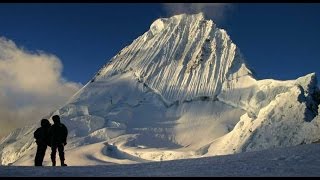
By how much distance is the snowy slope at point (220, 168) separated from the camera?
55.2 ft

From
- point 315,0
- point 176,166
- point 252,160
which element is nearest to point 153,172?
point 176,166

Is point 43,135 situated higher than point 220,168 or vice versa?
point 43,135

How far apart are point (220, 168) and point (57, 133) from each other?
8327 mm

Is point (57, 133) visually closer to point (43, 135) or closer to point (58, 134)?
point (58, 134)

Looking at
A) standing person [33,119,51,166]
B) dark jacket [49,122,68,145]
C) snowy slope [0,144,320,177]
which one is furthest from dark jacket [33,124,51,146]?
snowy slope [0,144,320,177]

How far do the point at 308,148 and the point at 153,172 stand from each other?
6062 millimetres

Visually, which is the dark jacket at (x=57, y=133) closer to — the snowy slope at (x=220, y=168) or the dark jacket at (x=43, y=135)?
the dark jacket at (x=43, y=135)

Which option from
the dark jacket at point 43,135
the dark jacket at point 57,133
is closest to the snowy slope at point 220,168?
the dark jacket at point 57,133

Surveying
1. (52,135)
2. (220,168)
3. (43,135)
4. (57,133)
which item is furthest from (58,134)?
(220,168)

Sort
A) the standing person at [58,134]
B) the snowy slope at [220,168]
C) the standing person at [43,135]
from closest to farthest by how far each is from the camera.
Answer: the snowy slope at [220,168]
the standing person at [58,134]
the standing person at [43,135]

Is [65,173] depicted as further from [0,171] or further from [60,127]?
[60,127]

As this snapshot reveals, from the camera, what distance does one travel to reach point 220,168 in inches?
714

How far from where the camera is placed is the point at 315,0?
19703 mm

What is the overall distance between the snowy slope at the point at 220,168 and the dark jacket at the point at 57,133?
446 cm
